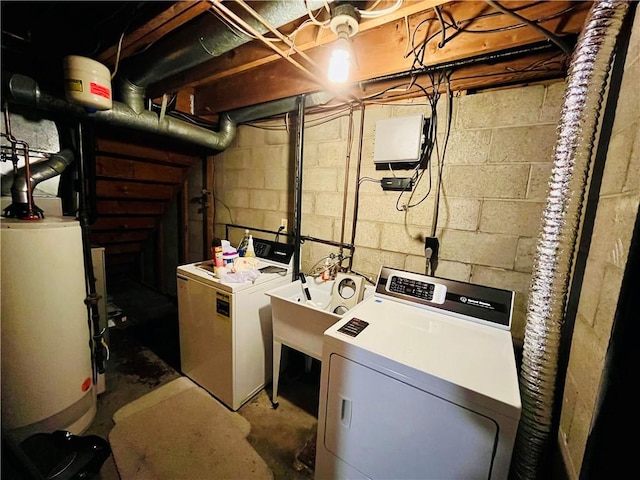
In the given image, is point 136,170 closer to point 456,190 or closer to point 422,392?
point 456,190

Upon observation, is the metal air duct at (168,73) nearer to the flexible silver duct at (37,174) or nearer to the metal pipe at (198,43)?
the metal pipe at (198,43)

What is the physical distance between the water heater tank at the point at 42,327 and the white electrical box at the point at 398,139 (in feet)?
5.97

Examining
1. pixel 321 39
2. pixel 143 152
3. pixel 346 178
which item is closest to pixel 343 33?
pixel 321 39

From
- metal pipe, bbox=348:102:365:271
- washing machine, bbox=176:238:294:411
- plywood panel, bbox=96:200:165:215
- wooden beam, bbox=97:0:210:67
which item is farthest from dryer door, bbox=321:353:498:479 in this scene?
plywood panel, bbox=96:200:165:215

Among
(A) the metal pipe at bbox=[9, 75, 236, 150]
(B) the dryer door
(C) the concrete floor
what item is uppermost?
(A) the metal pipe at bbox=[9, 75, 236, 150]

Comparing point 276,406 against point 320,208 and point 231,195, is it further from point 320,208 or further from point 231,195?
point 231,195

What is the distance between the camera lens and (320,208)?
2027 millimetres

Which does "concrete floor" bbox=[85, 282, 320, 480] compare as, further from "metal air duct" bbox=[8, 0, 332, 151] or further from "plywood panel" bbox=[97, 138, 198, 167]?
"metal air duct" bbox=[8, 0, 332, 151]

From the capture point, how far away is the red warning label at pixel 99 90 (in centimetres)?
139

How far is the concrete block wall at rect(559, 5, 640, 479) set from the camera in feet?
2.23

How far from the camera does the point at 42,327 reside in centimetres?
128

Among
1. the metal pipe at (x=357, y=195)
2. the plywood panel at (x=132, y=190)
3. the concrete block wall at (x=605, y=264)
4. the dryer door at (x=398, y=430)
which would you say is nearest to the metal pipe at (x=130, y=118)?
the plywood panel at (x=132, y=190)

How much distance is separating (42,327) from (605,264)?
7.62ft

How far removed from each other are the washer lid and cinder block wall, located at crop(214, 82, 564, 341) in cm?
46
